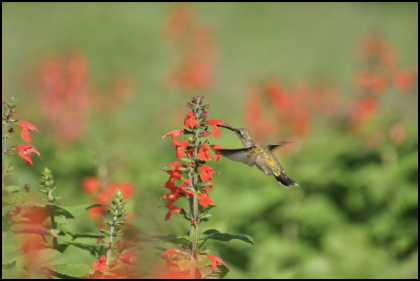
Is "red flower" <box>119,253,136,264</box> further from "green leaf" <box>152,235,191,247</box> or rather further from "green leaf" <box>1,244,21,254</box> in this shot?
"green leaf" <box>1,244,21,254</box>

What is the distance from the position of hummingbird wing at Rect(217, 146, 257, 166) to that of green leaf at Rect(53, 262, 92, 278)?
33.4 inches

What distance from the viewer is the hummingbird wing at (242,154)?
233 cm

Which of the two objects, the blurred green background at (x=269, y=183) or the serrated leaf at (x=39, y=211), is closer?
the serrated leaf at (x=39, y=211)

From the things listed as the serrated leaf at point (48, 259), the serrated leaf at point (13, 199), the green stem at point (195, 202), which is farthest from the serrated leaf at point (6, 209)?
the green stem at point (195, 202)

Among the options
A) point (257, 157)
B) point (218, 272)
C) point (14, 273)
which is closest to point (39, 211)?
point (14, 273)

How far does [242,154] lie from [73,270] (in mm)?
1225

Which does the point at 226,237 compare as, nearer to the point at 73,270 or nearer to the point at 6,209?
the point at 73,270

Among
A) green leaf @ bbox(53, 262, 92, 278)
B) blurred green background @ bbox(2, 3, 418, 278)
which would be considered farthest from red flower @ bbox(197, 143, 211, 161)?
green leaf @ bbox(53, 262, 92, 278)

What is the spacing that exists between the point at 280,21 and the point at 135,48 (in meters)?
13.5

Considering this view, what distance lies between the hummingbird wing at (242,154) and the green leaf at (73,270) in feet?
2.78

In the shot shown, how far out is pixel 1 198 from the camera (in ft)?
5.73

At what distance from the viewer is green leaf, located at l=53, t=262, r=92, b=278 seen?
65.8 inches

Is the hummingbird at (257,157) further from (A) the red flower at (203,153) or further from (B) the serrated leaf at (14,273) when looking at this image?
(B) the serrated leaf at (14,273)

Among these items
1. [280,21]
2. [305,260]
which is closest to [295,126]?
[305,260]
